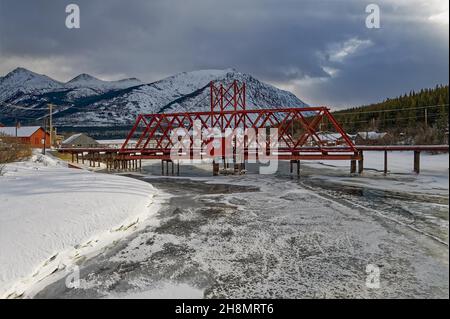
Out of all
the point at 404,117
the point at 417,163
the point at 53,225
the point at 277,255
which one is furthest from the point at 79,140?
the point at 404,117

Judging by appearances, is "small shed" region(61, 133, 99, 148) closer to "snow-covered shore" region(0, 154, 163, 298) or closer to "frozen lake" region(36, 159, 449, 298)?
"snow-covered shore" region(0, 154, 163, 298)

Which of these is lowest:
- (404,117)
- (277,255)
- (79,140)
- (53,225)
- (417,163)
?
(277,255)

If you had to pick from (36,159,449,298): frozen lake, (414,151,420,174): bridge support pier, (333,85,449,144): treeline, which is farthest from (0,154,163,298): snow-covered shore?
(333,85,449,144): treeline

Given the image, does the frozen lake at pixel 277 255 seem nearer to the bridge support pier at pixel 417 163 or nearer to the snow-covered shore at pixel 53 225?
the snow-covered shore at pixel 53 225

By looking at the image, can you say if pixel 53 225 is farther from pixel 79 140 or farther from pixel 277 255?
pixel 79 140

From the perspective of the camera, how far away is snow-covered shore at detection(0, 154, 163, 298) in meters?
5.60

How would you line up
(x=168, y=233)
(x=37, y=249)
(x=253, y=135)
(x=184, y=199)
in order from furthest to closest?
(x=253, y=135) < (x=184, y=199) < (x=168, y=233) < (x=37, y=249)

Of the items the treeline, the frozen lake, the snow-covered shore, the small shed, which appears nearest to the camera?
the frozen lake

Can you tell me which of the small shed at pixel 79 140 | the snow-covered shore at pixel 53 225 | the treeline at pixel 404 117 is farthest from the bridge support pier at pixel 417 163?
the small shed at pixel 79 140

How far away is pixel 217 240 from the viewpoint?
8.14 m

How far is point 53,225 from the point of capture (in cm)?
761
